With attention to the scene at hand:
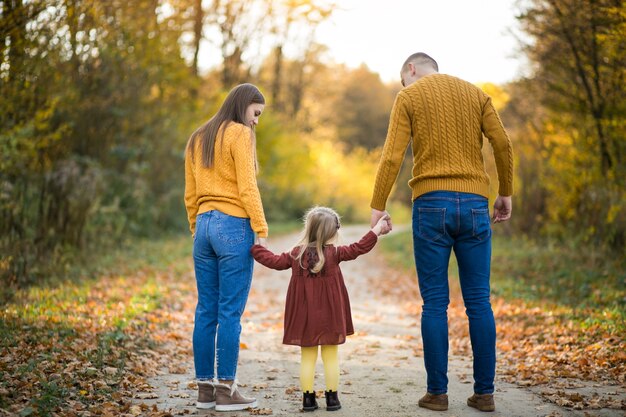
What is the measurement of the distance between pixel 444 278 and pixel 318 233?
33.7 inches

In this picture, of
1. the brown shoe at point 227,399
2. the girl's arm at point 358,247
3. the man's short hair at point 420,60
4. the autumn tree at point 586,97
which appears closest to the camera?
the girl's arm at point 358,247

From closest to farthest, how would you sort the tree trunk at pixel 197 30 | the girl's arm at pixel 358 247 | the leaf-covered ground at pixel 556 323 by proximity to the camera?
the girl's arm at pixel 358 247 → the leaf-covered ground at pixel 556 323 → the tree trunk at pixel 197 30

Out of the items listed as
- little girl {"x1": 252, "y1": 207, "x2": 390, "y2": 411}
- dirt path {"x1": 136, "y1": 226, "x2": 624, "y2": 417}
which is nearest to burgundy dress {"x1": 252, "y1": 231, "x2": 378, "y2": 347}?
little girl {"x1": 252, "y1": 207, "x2": 390, "y2": 411}

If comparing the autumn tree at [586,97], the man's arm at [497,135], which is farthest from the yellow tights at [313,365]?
the autumn tree at [586,97]

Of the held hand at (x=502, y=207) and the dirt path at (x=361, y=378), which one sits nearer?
the dirt path at (x=361, y=378)

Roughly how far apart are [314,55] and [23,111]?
89.2ft

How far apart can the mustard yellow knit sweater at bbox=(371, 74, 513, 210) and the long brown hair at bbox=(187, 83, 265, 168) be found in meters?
0.95

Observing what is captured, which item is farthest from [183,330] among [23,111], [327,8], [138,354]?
[327,8]

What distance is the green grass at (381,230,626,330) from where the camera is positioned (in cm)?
808

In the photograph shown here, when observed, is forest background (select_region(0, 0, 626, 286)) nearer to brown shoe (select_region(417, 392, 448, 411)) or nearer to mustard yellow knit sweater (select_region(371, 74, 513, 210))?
mustard yellow knit sweater (select_region(371, 74, 513, 210))

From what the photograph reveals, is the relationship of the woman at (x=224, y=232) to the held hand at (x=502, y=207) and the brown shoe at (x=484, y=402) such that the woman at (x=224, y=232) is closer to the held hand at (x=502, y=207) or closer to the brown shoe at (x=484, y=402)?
the brown shoe at (x=484, y=402)

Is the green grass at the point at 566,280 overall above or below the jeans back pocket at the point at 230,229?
below

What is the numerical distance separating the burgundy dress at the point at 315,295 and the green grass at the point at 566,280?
3.44 metres

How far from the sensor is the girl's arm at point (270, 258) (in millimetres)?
4574
